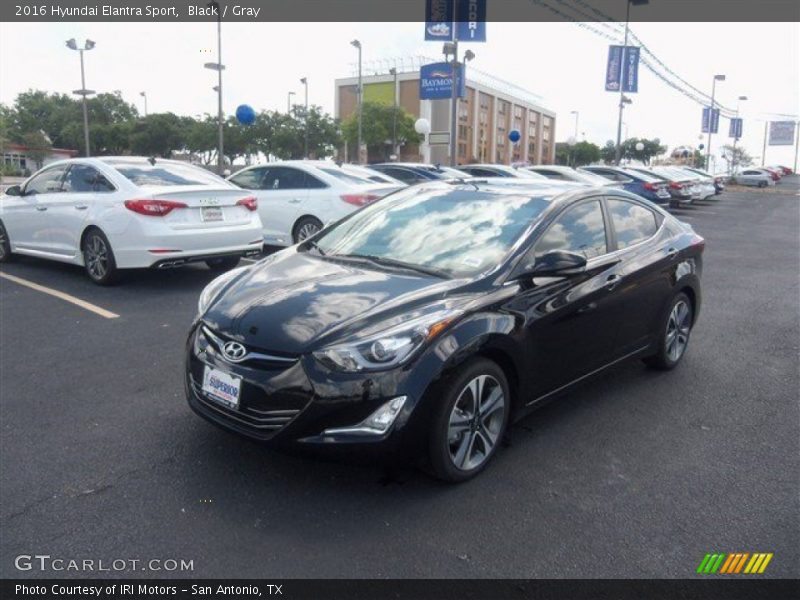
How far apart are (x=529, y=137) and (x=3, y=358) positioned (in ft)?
328

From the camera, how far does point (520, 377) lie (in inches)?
149

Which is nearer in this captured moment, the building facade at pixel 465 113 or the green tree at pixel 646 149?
the building facade at pixel 465 113

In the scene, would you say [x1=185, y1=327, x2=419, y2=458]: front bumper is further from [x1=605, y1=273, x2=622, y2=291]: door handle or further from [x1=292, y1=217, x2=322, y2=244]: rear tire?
[x1=292, y1=217, x2=322, y2=244]: rear tire

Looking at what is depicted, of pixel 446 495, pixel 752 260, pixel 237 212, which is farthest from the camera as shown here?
pixel 752 260

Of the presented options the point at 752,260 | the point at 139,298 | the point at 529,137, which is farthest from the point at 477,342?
the point at 529,137

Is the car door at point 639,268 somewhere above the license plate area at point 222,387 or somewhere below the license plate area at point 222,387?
above

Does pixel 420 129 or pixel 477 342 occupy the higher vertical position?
pixel 420 129

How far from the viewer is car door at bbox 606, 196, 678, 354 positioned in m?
4.71

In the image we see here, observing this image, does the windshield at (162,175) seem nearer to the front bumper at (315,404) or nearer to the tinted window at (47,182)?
the tinted window at (47,182)

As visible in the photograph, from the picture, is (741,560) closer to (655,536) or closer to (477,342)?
(655,536)

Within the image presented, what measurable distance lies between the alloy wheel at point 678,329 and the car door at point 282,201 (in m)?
6.38

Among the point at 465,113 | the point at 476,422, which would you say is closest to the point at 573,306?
the point at 476,422

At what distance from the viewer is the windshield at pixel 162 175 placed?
26.4 feet
